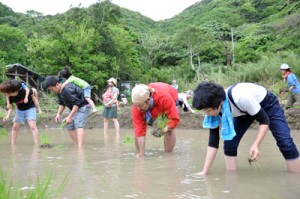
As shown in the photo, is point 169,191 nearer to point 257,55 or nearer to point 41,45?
point 41,45

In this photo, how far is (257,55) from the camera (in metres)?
34.3

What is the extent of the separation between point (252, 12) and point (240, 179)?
55239mm

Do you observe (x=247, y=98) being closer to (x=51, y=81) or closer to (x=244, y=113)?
(x=244, y=113)

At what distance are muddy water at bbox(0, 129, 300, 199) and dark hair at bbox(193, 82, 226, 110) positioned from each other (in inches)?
31.5

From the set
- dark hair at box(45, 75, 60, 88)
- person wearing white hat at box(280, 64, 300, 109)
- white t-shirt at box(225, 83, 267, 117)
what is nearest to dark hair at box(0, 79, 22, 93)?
dark hair at box(45, 75, 60, 88)

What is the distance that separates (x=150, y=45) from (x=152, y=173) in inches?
1760

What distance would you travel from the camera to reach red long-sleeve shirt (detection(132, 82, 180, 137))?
18.4 ft

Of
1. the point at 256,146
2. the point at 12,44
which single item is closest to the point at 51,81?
the point at 256,146

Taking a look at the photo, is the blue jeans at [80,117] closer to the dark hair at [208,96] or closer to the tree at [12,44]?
the dark hair at [208,96]

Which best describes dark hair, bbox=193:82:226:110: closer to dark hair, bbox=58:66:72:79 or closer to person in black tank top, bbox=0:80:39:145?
dark hair, bbox=58:66:72:79

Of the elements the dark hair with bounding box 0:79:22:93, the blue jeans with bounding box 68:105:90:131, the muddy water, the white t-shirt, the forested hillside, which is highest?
the forested hillside

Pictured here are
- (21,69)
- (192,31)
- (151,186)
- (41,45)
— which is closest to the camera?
(151,186)

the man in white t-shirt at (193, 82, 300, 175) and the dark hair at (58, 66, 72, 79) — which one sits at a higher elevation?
the dark hair at (58, 66, 72, 79)

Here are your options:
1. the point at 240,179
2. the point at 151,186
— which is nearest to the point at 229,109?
the point at 240,179
